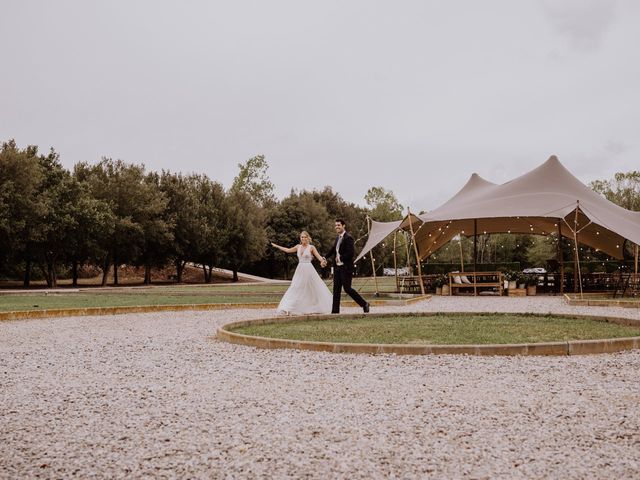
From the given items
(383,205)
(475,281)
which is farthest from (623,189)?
(475,281)

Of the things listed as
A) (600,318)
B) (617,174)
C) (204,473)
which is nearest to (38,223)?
(600,318)

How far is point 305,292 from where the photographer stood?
12367mm

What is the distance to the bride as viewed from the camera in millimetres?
12273

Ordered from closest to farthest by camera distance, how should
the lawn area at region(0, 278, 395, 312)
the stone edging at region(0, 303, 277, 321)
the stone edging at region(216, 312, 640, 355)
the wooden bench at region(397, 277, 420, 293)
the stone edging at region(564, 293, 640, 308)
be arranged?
the stone edging at region(216, 312, 640, 355)
the stone edging at region(0, 303, 277, 321)
the stone edging at region(564, 293, 640, 308)
the lawn area at region(0, 278, 395, 312)
the wooden bench at region(397, 277, 420, 293)

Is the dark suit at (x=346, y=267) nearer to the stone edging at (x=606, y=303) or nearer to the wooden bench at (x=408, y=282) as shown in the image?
the stone edging at (x=606, y=303)

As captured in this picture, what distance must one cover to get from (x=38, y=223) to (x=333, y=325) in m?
23.0

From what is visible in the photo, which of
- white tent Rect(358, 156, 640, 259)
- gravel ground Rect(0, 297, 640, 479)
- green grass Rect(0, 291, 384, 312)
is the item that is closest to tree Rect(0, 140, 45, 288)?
green grass Rect(0, 291, 384, 312)

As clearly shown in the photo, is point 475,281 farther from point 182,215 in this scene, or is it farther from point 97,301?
point 182,215

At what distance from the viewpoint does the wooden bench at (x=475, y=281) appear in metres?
21.6

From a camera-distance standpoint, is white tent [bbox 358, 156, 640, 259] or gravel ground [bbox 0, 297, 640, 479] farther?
white tent [bbox 358, 156, 640, 259]

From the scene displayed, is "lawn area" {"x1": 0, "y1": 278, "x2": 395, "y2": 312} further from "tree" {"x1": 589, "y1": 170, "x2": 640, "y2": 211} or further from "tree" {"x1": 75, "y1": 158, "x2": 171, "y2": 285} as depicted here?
→ "tree" {"x1": 589, "y1": 170, "x2": 640, "y2": 211}

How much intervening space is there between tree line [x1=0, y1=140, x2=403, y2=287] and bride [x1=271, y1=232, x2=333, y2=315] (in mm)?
19129

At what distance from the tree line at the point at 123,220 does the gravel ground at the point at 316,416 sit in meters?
23.8

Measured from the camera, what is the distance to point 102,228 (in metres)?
32.6
